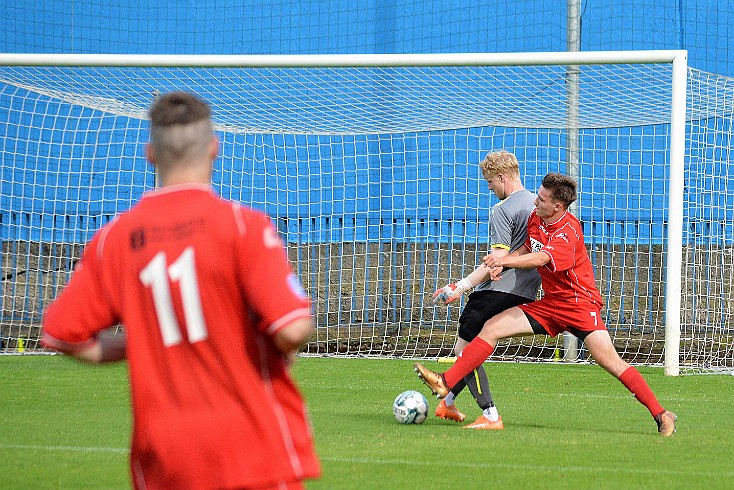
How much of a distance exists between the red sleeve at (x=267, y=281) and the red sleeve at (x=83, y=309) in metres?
0.39

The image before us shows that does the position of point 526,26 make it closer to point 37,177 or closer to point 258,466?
point 37,177

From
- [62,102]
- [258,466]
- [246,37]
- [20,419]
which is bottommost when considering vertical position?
[20,419]

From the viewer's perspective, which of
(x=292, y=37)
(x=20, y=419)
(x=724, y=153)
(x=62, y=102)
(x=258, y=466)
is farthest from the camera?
(x=292, y=37)

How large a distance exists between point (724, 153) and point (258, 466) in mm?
11210

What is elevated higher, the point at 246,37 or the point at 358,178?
the point at 246,37

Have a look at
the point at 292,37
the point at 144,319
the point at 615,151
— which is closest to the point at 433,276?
the point at 615,151

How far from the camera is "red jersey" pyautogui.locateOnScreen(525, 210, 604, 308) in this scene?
6.72 meters

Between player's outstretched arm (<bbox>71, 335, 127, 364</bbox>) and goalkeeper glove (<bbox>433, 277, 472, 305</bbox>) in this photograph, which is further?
goalkeeper glove (<bbox>433, 277, 472, 305</bbox>)

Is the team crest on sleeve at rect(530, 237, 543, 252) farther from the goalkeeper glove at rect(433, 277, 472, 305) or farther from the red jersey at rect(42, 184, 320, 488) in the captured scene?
the red jersey at rect(42, 184, 320, 488)

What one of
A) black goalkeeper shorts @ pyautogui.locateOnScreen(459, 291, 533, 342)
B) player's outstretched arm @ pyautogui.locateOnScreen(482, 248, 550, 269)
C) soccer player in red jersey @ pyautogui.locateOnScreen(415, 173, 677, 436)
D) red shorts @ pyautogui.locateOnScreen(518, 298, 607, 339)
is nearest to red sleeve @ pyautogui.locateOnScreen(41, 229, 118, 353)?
soccer player in red jersey @ pyautogui.locateOnScreen(415, 173, 677, 436)

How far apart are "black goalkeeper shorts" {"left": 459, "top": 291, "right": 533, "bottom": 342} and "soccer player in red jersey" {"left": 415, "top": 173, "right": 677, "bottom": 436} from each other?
0.19 meters

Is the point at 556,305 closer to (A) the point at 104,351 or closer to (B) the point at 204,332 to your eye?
(A) the point at 104,351

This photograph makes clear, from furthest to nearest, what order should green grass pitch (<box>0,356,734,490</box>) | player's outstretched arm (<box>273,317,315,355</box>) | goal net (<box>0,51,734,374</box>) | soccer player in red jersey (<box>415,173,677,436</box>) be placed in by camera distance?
1. goal net (<box>0,51,734,374</box>)
2. soccer player in red jersey (<box>415,173,677,436</box>)
3. green grass pitch (<box>0,356,734,490</box>)
4. player's outstretched arm (<box>273,317,315,355</box>)

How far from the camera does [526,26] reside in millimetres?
13953
